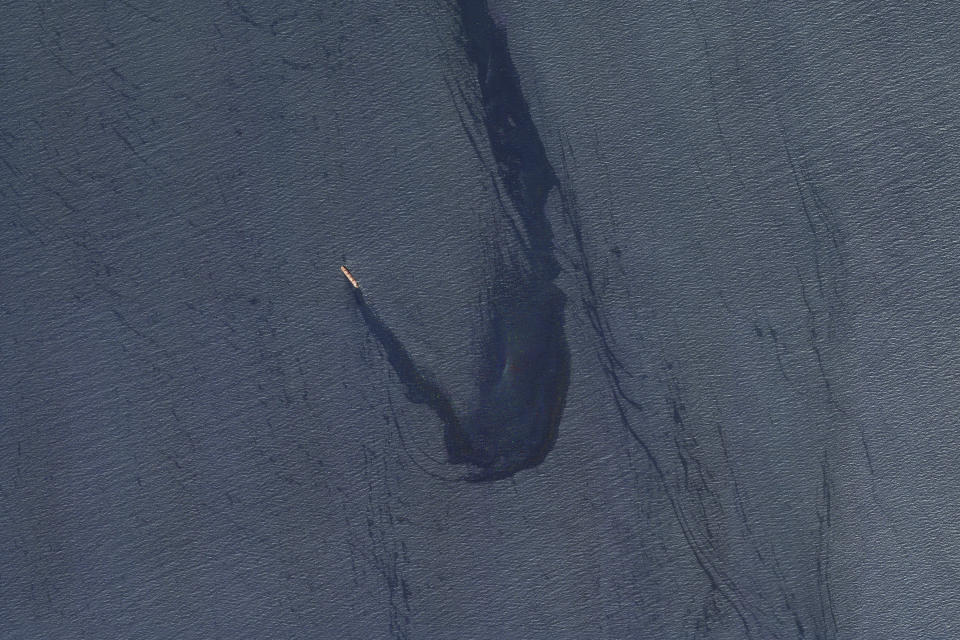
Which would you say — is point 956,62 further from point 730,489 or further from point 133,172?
point 133,172

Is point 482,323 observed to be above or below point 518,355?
above

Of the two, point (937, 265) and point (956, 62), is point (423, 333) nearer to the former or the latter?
point (937, 265)

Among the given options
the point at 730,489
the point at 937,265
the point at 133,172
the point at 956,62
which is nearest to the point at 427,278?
the point at 133,172

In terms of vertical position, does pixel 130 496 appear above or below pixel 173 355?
below

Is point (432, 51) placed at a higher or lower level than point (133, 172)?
higher

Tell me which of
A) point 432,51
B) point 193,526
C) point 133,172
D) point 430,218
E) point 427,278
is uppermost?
point 432,51

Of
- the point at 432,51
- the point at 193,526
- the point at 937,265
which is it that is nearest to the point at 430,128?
A: the point at 432,51
